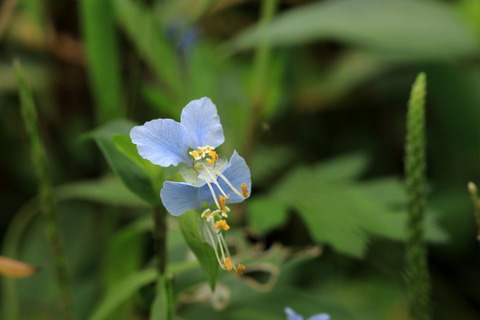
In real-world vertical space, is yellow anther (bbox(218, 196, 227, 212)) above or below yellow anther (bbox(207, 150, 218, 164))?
below

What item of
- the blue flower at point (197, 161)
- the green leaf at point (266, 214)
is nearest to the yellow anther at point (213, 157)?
the blue flower at point (197, 161)

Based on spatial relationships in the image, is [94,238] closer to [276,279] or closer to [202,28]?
[276,279]

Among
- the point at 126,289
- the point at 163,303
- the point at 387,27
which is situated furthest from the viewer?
the point at 387,27

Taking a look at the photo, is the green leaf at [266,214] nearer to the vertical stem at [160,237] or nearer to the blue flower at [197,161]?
the vertical stem at [160,237]

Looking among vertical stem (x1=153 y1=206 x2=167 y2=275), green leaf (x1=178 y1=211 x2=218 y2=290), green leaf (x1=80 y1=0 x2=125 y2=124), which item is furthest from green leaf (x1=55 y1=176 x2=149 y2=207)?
green leaf (x1=178 y1=211 x2=218 y2=290)

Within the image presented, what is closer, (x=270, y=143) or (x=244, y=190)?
(x=244, y=190)

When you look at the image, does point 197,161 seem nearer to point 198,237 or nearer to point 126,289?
point 198,237

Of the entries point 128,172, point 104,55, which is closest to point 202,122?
point 128,172

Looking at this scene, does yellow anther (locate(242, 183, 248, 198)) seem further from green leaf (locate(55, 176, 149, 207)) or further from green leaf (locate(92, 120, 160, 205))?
green leaf (locate(55, 176, 149, 207))
